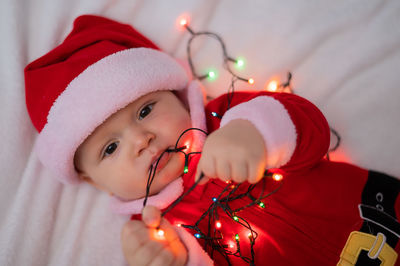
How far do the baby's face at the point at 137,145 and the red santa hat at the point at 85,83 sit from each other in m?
0.04

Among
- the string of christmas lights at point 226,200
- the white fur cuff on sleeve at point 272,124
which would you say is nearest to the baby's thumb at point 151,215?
the string of christmas lights at point 226,200

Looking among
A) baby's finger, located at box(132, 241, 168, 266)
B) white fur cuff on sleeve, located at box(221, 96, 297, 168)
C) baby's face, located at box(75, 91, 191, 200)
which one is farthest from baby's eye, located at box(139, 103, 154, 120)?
baby's finger, located at box(132, 241, 168, 266)

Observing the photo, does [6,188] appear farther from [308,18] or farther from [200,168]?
[308,18]

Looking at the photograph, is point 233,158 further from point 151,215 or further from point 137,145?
point 137,145

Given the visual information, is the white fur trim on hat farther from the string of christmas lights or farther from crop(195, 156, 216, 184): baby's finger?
crop(195, 156, 216, 184): baby's finger

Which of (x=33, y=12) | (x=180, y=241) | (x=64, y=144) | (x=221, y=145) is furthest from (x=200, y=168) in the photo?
(x=33, y=12)

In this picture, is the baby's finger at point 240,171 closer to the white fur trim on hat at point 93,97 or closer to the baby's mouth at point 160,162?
the baby's mouth at point 160,162

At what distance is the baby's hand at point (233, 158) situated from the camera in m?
0.71

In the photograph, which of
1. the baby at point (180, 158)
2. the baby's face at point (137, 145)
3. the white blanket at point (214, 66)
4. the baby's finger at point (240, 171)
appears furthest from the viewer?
the white blanket at point (214, 66)

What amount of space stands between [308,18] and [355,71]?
26 centimetres

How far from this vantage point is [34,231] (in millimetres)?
1142

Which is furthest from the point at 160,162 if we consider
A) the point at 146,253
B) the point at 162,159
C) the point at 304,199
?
the point at 304,199

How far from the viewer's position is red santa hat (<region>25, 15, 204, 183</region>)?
929 mm

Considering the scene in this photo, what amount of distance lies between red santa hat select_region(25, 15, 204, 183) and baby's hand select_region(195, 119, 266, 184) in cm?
35
